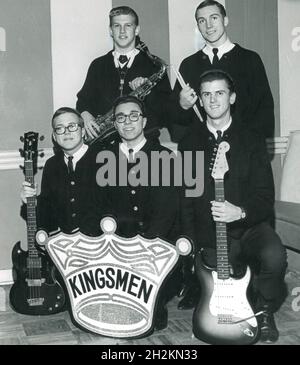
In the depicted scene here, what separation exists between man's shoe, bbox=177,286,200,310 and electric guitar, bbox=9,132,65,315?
749 mm

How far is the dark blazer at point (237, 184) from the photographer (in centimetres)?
335

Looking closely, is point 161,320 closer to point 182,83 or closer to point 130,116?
point 130,116

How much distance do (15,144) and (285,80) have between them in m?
2.21

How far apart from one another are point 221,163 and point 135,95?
3.78 feet

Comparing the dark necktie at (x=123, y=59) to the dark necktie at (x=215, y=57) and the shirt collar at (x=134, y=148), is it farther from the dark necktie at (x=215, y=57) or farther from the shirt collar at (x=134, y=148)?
the shirt collar at (x=134, y=148)

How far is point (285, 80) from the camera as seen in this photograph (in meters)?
4.97

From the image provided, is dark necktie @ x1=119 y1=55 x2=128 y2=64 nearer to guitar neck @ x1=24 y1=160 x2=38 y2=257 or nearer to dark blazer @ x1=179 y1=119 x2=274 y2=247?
dark blazer @ x1=179 y1=119 x2=274 y2=247

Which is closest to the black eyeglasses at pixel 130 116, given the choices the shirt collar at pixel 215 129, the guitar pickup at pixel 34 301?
the shirt collar at pixel 215 129

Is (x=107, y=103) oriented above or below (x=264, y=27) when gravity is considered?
below

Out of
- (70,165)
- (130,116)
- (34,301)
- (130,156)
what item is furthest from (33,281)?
(130,116)

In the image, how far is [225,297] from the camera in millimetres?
3088
